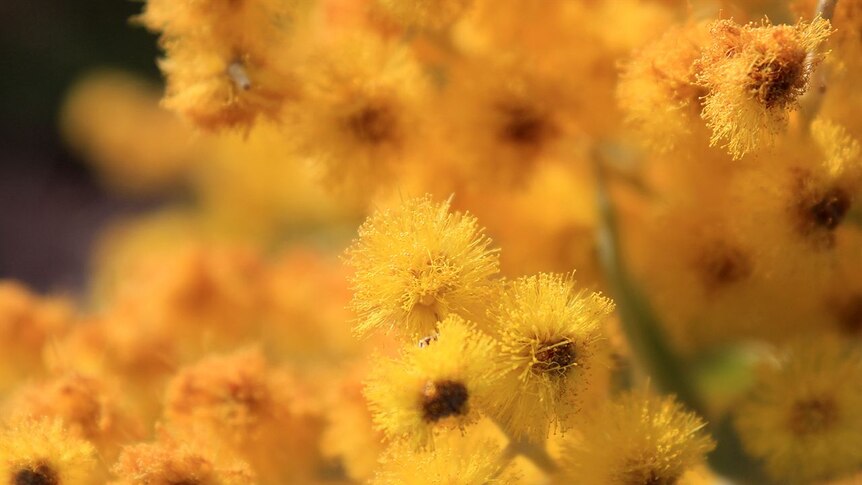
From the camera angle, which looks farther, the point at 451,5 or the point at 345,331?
the point at 345,331

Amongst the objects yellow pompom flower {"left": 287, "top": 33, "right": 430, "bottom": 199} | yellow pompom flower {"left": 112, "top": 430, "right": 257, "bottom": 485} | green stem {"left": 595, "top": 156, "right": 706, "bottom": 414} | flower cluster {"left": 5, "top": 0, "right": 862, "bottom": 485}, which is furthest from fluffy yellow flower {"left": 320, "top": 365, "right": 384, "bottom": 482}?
green stem {"left": 595, "top": 156, "right": 706, "bottom": 414}

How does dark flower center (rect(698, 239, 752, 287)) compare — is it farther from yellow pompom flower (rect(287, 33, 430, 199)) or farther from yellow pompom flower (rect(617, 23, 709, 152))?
yellow pompom flower (rect(287, 33, 430, 199))

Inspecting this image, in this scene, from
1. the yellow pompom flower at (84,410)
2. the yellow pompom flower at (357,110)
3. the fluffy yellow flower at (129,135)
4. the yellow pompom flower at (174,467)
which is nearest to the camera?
the yellow pompom flower at (174,467)

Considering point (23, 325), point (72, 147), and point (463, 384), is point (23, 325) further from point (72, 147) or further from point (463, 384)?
point (72, 147)

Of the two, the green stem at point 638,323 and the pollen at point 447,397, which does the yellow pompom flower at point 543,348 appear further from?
the green stem at point 638,323

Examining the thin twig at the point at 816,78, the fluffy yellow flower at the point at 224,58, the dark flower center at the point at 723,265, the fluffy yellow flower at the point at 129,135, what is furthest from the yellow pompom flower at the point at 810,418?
the fluffy yellow flower at the point at 129,135

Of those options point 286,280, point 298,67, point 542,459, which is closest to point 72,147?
point 286,280

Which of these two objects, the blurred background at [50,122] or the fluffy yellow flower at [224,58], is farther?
the blurred background at [50,122]
